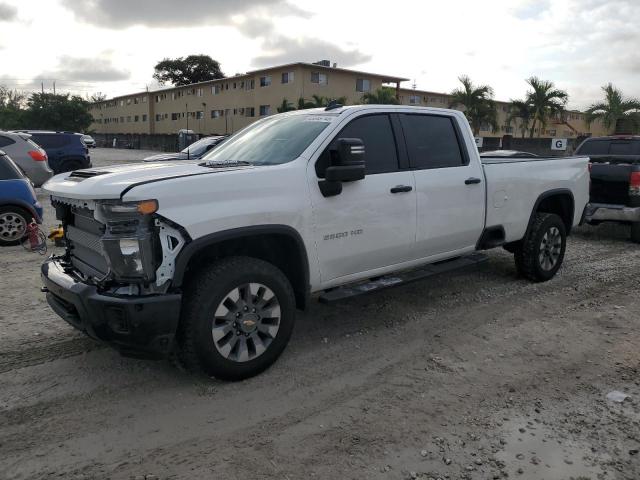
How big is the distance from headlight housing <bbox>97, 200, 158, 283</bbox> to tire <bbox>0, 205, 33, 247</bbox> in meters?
5.64

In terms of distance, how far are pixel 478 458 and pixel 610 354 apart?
83.0 inches

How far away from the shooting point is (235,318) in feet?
11.7

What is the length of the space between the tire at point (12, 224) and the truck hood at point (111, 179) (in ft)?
15.1

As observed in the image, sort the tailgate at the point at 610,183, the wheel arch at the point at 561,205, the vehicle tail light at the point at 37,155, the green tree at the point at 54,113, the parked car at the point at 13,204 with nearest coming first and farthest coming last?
the wheel arch at the point at 561,205 < the parked car at the point at 13,204 < the tailgate at the point at 610,183 < the vehicle tail light at the point at 37,155 < the green tree at the point at 54,113

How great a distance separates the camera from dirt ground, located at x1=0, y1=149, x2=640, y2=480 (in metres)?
2.85

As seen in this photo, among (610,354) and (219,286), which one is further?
(610,354)

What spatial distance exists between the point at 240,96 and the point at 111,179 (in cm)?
4948

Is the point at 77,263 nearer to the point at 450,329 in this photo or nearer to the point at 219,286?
the point at 219,286

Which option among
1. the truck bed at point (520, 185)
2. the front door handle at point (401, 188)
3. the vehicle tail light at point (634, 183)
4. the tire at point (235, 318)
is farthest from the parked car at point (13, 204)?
the vehicle tail light at point (634, 183)

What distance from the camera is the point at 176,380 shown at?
377 centimetres

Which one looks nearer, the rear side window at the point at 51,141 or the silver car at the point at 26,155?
the silver car at the point at 26,155

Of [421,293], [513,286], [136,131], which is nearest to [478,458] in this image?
[421,293]

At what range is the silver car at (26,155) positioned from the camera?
11.5m

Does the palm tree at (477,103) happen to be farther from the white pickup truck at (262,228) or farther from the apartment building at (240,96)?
the white pickup truck at (262,228)
